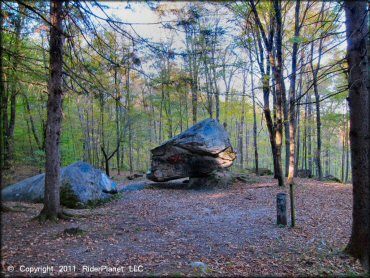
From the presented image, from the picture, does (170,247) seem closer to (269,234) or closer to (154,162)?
(269,234)

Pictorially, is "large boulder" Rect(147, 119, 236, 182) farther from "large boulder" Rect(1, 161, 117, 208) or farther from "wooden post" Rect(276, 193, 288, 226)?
"wooden post" Rect(276, 193, 288, 226)

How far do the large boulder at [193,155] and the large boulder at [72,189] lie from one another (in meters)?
3.70

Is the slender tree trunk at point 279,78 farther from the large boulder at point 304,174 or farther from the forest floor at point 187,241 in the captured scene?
the large boulder at point 304,174

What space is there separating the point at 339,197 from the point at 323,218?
3.12m

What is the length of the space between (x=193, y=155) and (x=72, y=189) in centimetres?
581

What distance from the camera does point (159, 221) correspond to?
23.2 feet

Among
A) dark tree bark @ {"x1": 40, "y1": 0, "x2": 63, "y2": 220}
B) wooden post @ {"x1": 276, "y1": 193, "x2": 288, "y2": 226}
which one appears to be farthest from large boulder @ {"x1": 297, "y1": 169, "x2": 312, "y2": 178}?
dark tree bark @ {"x1": 40, "y1": 0, "x2": 63, "y2": 220}

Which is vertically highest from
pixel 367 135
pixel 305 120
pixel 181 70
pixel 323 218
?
pixel 181 70

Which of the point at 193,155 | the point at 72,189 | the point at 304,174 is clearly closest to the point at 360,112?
the point at 72,189

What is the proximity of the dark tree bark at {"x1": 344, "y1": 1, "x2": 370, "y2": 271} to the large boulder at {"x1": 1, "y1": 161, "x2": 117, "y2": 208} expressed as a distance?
25.2ft

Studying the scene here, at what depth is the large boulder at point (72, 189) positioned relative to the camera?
8.59 m

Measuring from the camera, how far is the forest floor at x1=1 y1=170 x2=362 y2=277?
3.94 meters

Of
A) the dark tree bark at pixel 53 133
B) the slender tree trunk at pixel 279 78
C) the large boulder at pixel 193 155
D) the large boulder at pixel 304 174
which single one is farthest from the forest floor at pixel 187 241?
the large boulder at pixel 304 174

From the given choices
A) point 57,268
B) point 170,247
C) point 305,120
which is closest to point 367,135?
point 170,247
